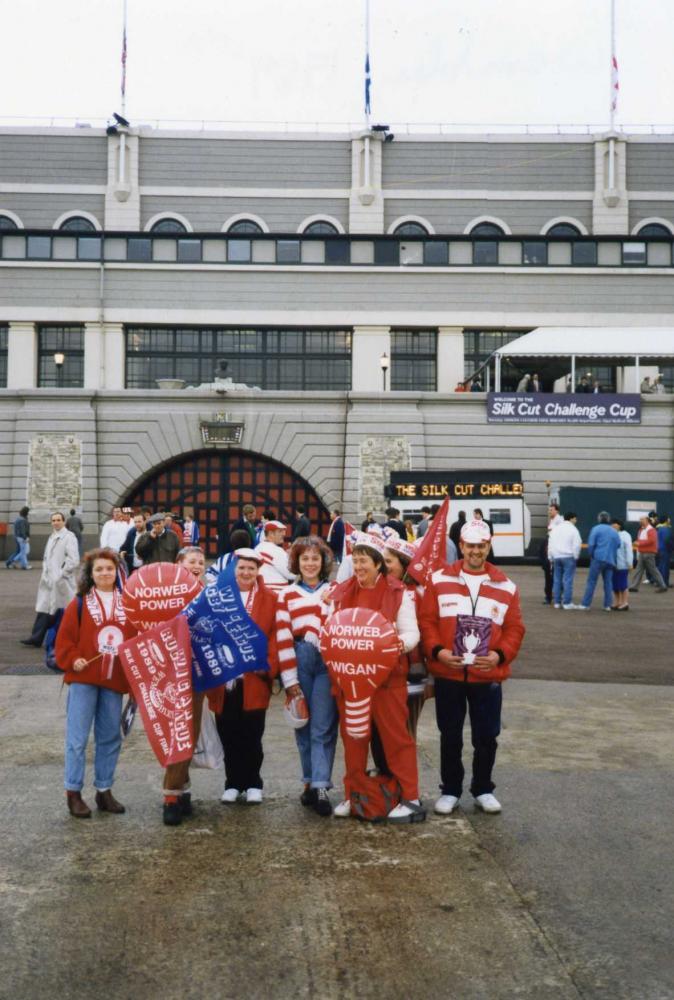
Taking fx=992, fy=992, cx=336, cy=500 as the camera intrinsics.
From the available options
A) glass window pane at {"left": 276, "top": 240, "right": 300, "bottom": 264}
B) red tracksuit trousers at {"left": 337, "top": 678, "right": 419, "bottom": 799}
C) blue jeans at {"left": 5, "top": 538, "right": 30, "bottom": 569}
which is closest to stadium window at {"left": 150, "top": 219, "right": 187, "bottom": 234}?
glass window pane at {"left": 276, "top": 240, "right": 300, "bottom": 264}

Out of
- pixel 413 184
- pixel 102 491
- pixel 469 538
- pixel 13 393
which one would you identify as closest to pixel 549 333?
pixel 413 184

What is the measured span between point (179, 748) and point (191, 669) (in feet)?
1.65

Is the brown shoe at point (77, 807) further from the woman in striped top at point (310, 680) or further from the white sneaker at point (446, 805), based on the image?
the white sneaker at point (446, 805)

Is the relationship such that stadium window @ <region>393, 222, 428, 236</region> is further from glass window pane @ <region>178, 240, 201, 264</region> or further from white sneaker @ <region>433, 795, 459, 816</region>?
white sneaker @ <region>433, 795, 459, 816</region>

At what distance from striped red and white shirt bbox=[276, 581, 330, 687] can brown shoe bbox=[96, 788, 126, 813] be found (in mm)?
1337

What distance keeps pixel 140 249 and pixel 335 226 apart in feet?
27.6

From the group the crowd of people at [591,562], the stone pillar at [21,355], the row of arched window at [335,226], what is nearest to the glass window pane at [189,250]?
the row of arched window at [335,226]

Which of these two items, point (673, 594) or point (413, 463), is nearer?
point (673, 594)

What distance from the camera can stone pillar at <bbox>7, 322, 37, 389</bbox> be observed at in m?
38.1

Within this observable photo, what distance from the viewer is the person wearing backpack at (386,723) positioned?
251 inches

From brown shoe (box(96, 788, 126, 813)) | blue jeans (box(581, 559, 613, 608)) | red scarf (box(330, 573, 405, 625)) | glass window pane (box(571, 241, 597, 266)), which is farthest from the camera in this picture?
glass window pane (box(571, 241, 597, 266))

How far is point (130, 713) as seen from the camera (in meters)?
6.90

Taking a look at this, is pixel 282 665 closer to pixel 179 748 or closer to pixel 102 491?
pixel 179 748

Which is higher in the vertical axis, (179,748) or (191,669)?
(191,669)
